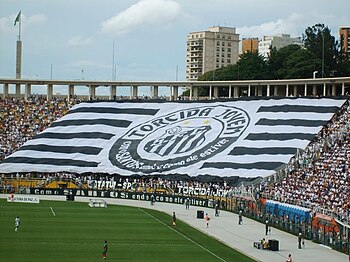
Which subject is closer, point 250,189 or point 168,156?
point 250,189

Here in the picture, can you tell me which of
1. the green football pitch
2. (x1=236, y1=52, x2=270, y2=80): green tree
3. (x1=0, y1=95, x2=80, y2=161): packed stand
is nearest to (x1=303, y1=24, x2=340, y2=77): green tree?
(x1=236, y1=52, x2=270, y2=80): green tree

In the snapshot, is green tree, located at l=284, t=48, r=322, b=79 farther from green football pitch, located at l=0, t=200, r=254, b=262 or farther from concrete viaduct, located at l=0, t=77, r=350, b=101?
green football pitch, located at l=0, t=200, r=254, b=262

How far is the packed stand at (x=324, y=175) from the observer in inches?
2125

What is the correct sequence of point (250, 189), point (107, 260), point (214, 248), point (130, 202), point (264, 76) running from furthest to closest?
1. point (264, 76)
2. point (130, 202)
3. point (250, 189)
4. point (214, 248)
5. point (107, 260)

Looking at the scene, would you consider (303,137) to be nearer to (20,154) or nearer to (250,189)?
(250,189)

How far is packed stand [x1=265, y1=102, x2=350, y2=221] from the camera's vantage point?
5397 centimetres

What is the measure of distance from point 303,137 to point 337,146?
23.1 ft

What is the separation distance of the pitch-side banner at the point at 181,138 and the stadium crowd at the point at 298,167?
1.31m

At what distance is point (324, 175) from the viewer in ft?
202

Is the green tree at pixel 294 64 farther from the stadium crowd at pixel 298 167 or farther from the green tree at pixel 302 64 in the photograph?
the stadium crowd at pixel 298 167

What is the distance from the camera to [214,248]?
144 ft

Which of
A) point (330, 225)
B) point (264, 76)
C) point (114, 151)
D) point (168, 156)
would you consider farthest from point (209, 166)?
point (264, 76)

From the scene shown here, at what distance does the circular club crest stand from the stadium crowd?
2.61 m

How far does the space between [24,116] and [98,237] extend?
4854cm
